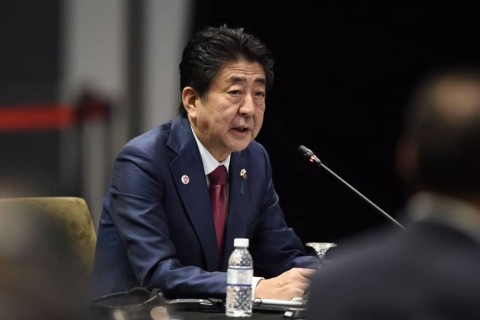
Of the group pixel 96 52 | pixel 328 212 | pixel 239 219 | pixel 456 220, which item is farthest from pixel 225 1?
pixel 456 220

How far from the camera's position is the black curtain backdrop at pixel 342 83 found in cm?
431

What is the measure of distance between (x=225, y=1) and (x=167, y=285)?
2133 millimetres

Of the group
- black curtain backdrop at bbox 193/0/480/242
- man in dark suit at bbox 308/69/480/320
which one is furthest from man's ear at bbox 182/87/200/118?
man in dark suit at bbox 308/69/480/320

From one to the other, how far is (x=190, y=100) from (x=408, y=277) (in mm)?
1957

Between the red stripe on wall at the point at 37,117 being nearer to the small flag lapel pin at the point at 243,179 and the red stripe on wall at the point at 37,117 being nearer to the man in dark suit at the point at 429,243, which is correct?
the small flag lapel pin at the point at 243,179

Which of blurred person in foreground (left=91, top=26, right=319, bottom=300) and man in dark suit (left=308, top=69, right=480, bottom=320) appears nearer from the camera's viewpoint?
man in dark suit (left=308, top=69, right=480, bottom=320)

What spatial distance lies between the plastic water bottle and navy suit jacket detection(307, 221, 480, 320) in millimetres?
1091

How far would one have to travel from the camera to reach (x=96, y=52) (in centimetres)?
236

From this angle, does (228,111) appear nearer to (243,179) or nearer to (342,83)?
(243,179)

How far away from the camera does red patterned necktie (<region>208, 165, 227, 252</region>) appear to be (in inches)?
113

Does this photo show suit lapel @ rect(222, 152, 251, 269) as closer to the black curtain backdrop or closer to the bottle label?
the bottle label

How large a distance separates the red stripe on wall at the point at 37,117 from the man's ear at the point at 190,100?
419 millimetres

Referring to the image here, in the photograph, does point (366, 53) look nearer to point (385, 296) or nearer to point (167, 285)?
point (167, 285)

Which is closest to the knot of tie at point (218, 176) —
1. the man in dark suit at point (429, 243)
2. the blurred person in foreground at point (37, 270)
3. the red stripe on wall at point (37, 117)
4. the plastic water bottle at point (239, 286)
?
the red stripe on wall at point (37, 117)
